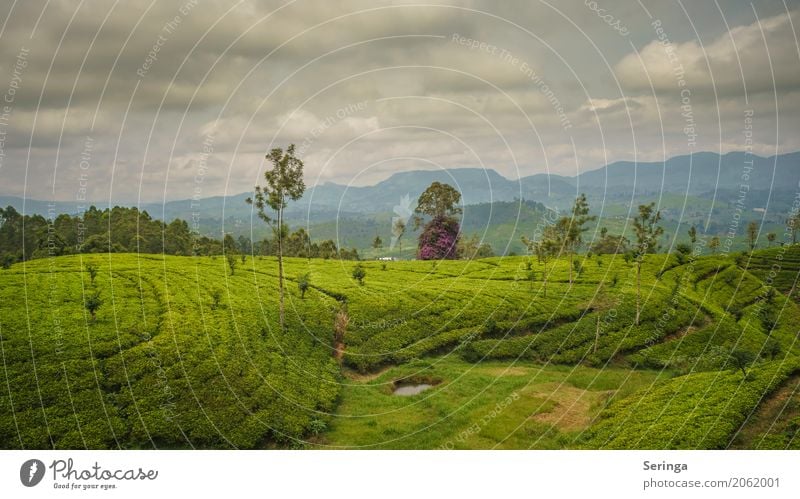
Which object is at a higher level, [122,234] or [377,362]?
[122,234]

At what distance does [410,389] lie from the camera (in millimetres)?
30656

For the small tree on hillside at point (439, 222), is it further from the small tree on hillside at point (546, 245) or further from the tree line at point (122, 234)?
the small tree on hillside at point (546, 245)

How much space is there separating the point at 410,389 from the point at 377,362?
12.6ft

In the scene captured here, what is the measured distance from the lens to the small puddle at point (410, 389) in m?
29.9

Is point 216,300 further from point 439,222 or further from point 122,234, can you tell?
point 122,234

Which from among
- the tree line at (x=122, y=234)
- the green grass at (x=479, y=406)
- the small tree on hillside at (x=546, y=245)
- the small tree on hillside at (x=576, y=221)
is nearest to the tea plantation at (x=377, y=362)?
the green grass at (x=479, y=406)

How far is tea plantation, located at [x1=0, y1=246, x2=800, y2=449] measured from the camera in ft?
71.7

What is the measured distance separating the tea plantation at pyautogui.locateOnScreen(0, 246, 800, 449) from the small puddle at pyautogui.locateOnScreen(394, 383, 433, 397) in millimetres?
491

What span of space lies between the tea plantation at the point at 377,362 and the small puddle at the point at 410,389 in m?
0.49

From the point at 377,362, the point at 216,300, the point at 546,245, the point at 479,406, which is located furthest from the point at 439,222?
the point at 479,406

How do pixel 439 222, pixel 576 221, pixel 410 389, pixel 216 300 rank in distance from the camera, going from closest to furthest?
pixel 410 389 → pixel 216 300 → pixel 576 221 → pixel 439 222

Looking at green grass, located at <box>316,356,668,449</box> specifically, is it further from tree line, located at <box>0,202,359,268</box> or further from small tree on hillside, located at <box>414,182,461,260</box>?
tree line, located at <box>0,202,359,268</box>
